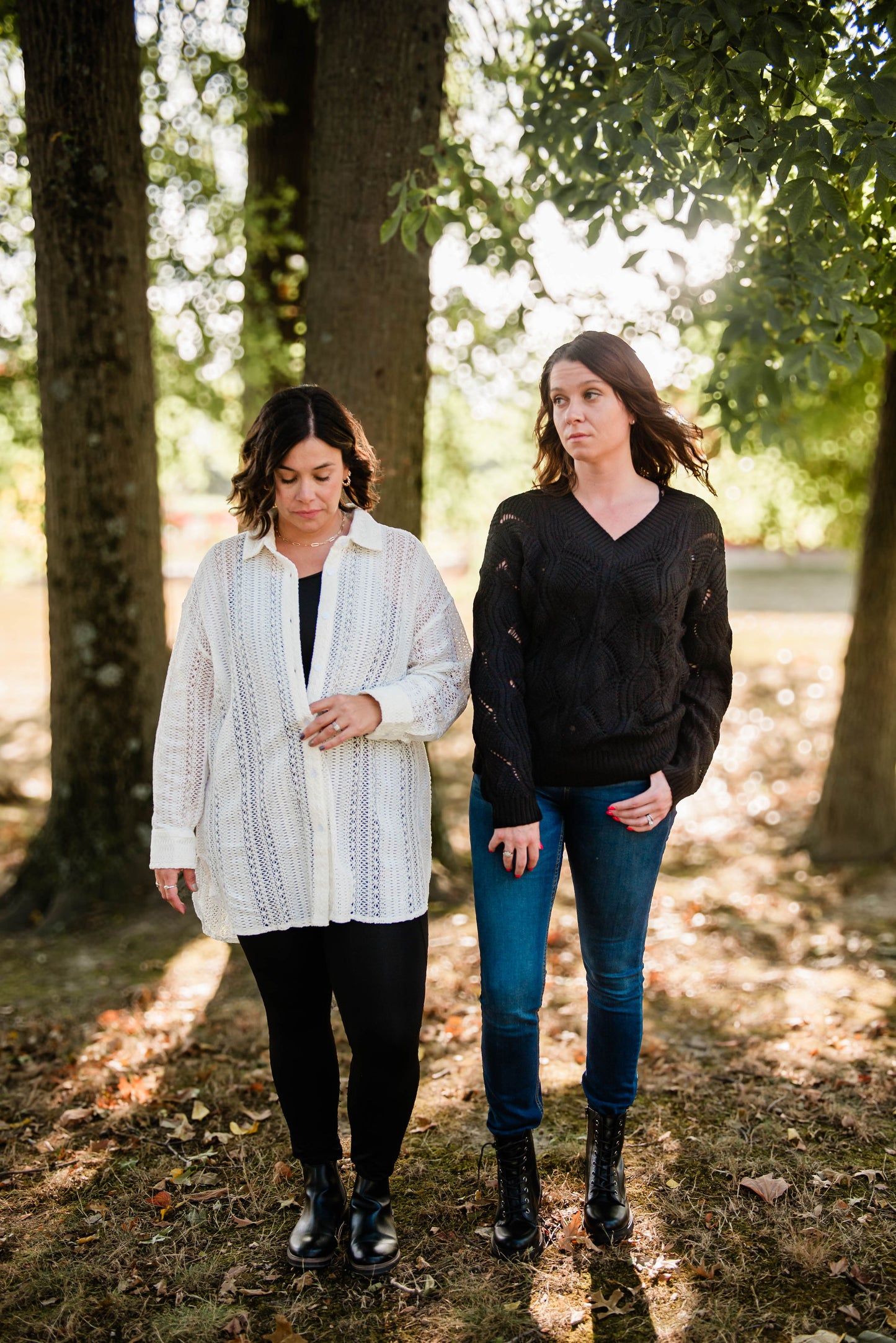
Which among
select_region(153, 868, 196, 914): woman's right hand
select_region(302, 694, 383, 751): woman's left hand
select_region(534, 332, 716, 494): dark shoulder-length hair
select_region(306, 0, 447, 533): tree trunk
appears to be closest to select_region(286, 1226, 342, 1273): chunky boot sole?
select_region(153, 868, 196, 914): woman's right hand

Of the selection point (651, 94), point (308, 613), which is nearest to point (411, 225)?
point (651, 94)

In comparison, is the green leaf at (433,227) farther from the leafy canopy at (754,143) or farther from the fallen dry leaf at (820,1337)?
the fallen dry leaf at (820,1337)

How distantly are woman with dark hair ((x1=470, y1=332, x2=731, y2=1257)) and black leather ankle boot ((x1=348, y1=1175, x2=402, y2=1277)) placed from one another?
300 mm

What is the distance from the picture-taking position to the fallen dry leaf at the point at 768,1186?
2.95m

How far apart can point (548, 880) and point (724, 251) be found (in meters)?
2.78

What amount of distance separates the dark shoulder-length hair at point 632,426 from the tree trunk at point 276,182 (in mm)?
4174

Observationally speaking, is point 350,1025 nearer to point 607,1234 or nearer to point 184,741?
point 184,741

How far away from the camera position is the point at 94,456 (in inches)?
206

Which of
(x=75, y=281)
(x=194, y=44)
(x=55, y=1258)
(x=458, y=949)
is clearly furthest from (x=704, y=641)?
(x=194, y=44)

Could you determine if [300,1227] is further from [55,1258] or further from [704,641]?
[704,641]

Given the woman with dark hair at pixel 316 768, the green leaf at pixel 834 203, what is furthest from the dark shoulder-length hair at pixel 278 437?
the green leaf at pixel 834 203

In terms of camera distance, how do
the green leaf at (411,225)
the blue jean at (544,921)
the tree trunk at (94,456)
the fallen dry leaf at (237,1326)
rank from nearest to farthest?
the fallen dry leaf at (237,1326) → the blue jean at (544,921) → the green leaf at (411,225) → the tree trunk at (94,456)

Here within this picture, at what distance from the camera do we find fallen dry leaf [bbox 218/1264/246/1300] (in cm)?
262

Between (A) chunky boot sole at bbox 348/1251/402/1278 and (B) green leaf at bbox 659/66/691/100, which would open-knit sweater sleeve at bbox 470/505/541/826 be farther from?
(B) green leaf at bbox 659/66/691/100
